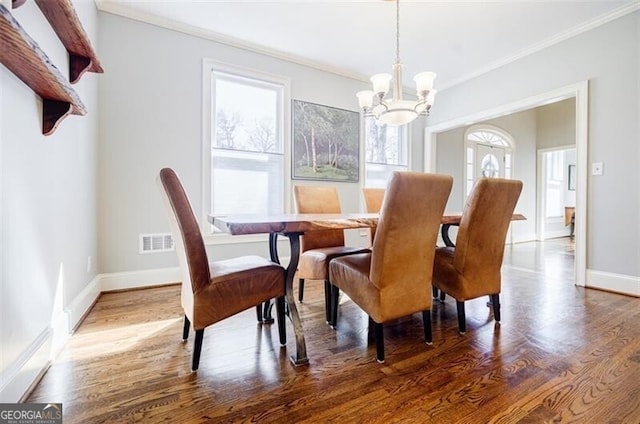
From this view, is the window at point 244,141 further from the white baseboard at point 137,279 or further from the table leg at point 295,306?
the table leg at point 295,306

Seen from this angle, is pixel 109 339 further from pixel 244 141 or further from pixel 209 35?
pixel 209 35

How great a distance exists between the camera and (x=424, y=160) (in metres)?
4.75

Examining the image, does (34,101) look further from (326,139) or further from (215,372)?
(326,139)

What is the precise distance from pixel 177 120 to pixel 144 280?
1656 mm

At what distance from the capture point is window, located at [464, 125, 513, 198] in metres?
5.32

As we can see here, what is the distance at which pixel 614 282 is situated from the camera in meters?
2.77

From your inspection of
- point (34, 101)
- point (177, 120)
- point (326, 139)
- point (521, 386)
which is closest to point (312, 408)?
point (521, 386)

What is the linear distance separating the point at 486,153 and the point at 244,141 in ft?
15.2

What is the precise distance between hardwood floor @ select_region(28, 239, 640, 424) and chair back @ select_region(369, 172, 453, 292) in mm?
421

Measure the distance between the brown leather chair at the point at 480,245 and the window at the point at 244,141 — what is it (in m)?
2.21

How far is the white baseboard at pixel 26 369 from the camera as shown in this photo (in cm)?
111

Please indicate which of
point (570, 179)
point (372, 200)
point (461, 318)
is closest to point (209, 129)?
point (372, 200)

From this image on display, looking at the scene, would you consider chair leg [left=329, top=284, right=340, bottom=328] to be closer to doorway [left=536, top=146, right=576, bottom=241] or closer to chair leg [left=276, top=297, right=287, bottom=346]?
chair leg [left=276, top=297, right=287, bottom=346]

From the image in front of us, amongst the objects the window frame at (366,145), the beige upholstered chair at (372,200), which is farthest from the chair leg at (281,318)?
the window frame at (366,145)
